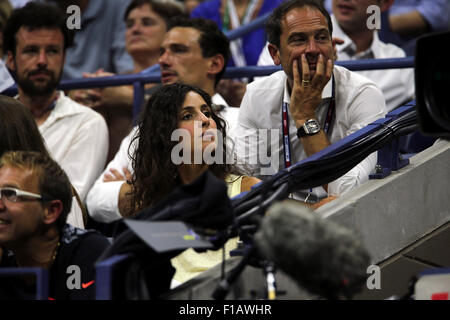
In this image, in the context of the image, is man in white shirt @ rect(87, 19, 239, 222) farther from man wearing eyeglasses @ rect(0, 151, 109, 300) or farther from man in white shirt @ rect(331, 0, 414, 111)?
man wearing eyeglasses @ rect(0, 151, 109, 300)

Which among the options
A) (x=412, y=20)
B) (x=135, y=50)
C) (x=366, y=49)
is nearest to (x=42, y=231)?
(x=366, y=49)

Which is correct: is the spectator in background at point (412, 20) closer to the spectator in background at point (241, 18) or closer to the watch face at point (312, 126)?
the spectator in background at point (241, 18)

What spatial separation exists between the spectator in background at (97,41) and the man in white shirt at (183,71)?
4.66 feet

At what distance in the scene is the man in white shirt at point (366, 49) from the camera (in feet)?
17.6

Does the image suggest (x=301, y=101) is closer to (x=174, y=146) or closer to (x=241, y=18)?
(x=174, y=146)

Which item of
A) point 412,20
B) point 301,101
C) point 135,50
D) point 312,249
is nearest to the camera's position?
point 312,249

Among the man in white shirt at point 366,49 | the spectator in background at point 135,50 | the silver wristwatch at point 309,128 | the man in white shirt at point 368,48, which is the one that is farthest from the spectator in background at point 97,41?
the silver wristwatch at point 309,128

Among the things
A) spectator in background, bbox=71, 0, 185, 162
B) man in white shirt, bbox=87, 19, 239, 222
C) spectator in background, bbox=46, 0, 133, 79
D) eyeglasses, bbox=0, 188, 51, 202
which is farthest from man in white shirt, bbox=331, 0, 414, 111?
eyeglasses, bbox=0, 188, 51, 202

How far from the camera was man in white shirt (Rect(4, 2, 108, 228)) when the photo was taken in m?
5.27

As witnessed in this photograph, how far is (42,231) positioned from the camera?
3213 mm

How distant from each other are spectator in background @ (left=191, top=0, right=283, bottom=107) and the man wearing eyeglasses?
10.2 feet

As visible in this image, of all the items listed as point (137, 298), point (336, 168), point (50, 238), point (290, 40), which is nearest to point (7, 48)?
point (290, 40)

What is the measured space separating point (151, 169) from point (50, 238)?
695 millimetres

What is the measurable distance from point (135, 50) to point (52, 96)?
3.72ft
